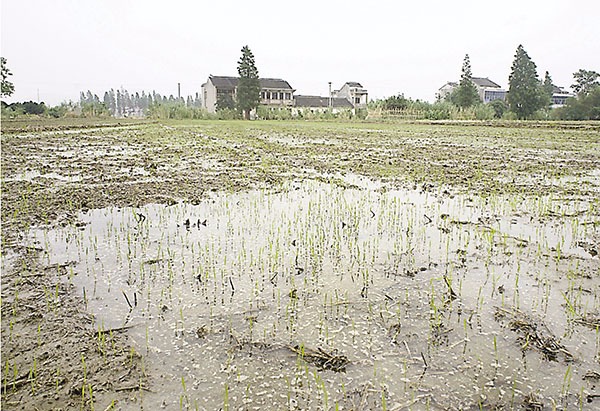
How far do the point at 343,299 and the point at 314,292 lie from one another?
25 centimetres

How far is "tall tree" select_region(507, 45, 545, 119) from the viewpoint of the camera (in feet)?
126

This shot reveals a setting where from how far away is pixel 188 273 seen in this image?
12.3 ft

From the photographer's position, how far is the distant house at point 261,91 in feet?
174

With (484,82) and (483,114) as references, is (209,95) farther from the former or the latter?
(484,82)

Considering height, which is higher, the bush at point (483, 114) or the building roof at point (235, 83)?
the building roof at point (235, 83)

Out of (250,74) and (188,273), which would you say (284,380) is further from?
(250,74)

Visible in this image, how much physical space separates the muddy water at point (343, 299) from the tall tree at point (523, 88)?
3766 cm

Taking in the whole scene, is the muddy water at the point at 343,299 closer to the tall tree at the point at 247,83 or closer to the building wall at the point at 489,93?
the tall tree at the point at 247,83

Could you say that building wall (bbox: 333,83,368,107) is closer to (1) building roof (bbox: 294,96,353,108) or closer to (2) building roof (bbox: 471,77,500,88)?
(1) building roof (bbox: 294,96,353,108)

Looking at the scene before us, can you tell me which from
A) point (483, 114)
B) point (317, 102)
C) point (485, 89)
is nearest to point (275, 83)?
point (317, 102)

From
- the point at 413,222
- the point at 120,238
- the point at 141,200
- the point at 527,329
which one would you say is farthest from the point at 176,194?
the point at 527,329

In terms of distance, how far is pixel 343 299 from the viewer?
327cm

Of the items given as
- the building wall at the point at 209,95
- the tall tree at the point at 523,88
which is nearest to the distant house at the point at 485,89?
the tall tree at the point at 523,88

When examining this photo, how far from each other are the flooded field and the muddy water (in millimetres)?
14
